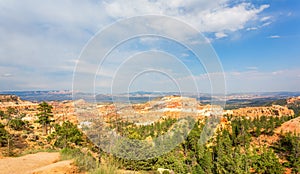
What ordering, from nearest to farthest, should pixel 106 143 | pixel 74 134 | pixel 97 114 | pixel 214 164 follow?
pixel 97 114 → pixel 106 143 → pixel 74 134 → pixel 214 164

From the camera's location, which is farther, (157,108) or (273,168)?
(273,168)

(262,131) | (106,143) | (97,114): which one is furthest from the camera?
(262,131)

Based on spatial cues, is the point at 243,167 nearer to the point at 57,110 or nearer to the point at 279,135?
the point at 279,135

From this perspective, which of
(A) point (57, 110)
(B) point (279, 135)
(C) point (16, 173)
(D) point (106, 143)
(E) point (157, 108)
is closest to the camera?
(C) point (16, 173)

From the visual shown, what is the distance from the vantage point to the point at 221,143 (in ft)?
61.8

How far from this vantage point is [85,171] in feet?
13.3

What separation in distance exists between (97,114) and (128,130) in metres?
3.61

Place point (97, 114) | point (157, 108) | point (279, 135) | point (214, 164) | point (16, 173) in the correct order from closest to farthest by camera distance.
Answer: point (16, 173)
point (97, 114)
point (157, 108)
point (214, 164)
point (279, 135)

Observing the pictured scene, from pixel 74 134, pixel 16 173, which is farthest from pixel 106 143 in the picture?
pixel 74 134

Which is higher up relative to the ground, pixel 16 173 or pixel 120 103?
pixel 120 103

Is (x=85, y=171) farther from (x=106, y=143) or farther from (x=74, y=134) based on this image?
(x=74, y=134)

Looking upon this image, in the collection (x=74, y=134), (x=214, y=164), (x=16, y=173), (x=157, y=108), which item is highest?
(x=157, y=108)

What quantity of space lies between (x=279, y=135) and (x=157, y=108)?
24518mm

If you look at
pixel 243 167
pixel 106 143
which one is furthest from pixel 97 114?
pixel 243 167
